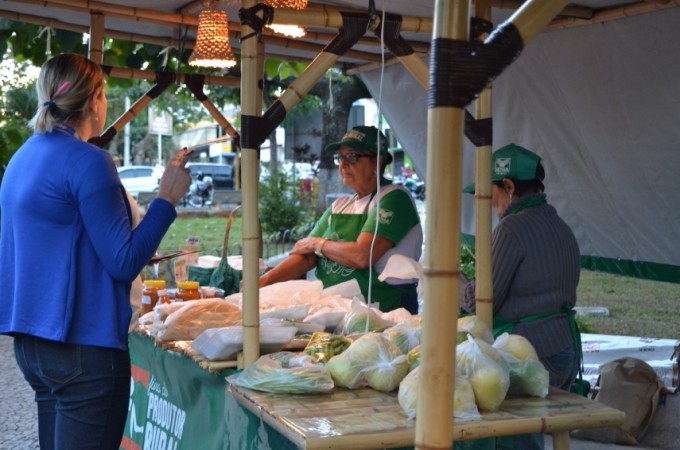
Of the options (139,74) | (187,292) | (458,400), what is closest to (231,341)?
(458,400)

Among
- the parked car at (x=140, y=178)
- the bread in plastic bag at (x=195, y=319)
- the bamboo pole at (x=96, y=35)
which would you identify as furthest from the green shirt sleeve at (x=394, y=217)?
the parked car at (x=140, y=178)

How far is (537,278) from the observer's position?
330 cm

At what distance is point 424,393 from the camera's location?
5.20ft

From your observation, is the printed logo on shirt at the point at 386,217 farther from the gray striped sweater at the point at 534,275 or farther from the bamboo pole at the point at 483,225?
the bamboo pole at the point at 483,225

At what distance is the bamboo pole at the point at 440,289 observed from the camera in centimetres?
156

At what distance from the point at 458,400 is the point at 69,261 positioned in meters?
1.16

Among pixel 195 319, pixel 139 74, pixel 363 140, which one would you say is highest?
pixel 139 74

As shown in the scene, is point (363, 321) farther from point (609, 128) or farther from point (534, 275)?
point (609, 128)

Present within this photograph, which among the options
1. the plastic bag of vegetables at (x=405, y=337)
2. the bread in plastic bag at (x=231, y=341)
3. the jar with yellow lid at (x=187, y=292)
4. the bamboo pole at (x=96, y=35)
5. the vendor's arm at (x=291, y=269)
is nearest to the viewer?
the plastic bag of vegetables at (x=405, y=337)

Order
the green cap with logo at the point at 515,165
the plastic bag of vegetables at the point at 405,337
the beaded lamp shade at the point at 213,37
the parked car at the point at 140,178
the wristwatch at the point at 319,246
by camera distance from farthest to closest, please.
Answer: the parked car at the point at 140,178 → the beaded lamp shade at the point at 213,37 → the wristwatch at the point at 319,246 → the green cap with logo at the point at 515,165 → the plastic bag of vegetables at the point at 405,337

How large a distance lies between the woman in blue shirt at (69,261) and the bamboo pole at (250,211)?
0.35 meters

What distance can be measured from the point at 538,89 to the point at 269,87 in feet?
23.5

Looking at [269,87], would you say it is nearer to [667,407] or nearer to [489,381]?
[667,407]

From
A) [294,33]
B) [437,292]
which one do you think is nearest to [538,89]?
[294,33]
